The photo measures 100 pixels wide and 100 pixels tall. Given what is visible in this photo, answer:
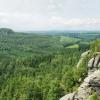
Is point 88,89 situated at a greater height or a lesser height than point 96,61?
lesser

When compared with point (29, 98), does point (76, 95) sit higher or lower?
higher

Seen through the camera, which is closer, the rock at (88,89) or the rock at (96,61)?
the rock at (88,89)

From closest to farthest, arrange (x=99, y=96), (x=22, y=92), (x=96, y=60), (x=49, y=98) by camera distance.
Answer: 1. (x=99, y=96)
2. (x=96, y=60)
3. (x=49, y=98)
4. (x=22, y=92)

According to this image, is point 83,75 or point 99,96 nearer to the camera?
point 99,96

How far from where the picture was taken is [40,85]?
147000mm

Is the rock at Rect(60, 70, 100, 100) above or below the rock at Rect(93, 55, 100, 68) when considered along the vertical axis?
below

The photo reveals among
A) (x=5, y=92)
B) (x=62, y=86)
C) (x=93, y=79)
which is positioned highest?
(x=93, y=79)

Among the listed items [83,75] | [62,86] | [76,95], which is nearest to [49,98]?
[62,86]

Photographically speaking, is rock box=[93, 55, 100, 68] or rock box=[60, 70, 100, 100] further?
rock box=[93, 55, 100, 68]

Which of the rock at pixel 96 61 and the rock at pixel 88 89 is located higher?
the rock at pixel 96 61

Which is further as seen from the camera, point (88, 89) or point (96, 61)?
point (96, 61)

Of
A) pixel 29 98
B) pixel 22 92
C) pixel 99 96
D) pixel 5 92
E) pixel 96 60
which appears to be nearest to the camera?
pixel 99 96

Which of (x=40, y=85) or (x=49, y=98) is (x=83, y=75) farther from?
(x=40, y=85)

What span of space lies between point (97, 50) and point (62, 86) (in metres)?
22.3
